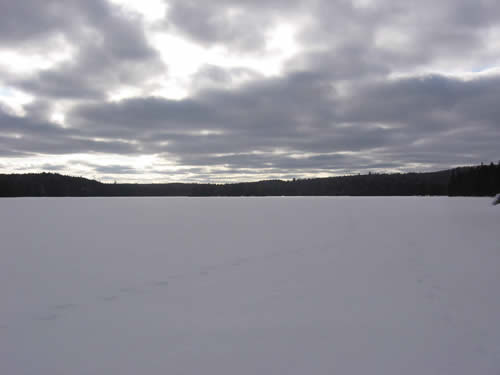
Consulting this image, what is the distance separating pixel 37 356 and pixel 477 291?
29.1ft

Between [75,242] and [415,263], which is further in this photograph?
[75,242]

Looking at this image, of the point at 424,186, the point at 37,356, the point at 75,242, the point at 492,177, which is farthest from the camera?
the point at 424,186

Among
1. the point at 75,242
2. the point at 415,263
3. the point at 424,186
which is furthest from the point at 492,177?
the point at 75,242

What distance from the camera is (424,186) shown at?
144 m

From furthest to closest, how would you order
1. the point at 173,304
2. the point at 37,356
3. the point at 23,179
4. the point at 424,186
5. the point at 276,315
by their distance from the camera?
the point at 23,179 → the point at 424,186 → the point at 173,304 → the point at 276,315 → the point at 37,356

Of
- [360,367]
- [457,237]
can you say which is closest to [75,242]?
[360,367]

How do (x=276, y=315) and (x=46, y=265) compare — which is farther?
(x=46, y=265)

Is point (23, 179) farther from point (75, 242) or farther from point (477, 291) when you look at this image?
point (477, 291)

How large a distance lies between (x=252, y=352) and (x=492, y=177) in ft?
311

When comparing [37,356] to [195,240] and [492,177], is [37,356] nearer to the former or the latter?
[195,240]

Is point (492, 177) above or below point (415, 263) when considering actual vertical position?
above

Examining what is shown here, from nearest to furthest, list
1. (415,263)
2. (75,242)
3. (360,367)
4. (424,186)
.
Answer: (360,367), (415,263), (75,242), (424,186)

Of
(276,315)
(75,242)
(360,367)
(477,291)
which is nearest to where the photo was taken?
(360,367)

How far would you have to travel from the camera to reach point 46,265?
11523 millimetres
